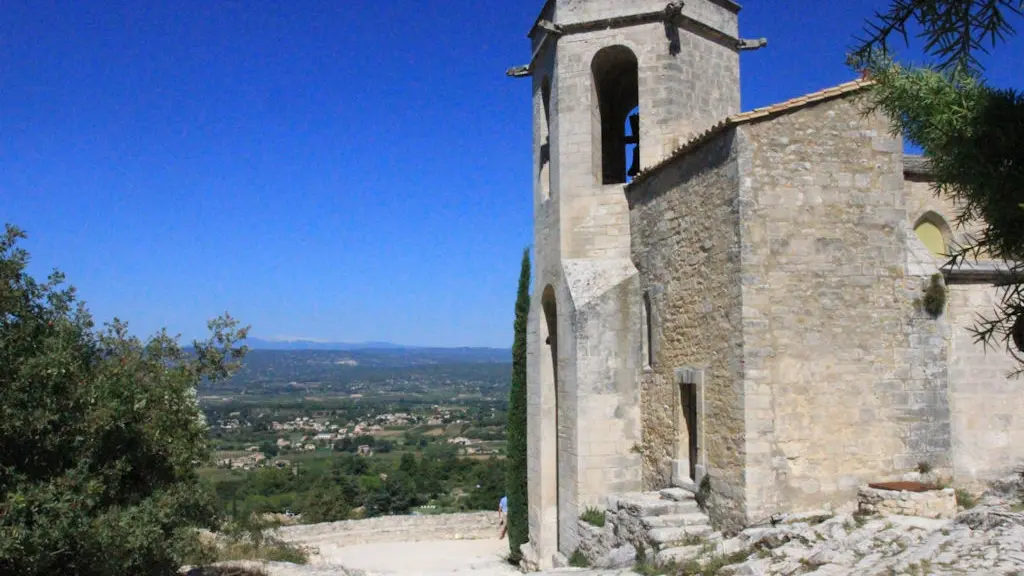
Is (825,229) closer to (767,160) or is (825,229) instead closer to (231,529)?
(767,160)

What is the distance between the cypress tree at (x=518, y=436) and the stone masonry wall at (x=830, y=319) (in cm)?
794

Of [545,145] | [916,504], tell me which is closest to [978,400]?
[916,504]

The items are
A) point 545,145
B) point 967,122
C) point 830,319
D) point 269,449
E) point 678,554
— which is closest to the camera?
point 967,122

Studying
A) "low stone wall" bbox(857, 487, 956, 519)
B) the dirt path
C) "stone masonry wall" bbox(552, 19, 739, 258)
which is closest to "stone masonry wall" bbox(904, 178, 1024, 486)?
"low stone wall" bbox(857, 487, 956, 519)

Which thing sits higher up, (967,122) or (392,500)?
(967,122)

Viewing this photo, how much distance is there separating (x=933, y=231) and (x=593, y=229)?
5.27 m

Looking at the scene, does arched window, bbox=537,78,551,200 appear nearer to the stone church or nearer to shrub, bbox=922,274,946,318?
the stone church

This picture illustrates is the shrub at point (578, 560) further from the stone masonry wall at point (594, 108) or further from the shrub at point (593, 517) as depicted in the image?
the stone masonry wall at point (594, 108)

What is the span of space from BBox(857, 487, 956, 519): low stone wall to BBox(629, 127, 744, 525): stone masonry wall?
1563mm

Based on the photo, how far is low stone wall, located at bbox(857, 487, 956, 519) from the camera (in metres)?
8.77

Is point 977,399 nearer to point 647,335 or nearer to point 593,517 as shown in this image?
point 647,335

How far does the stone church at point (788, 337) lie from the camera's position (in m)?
9.44

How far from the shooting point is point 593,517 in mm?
12031

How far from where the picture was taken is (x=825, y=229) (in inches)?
381
